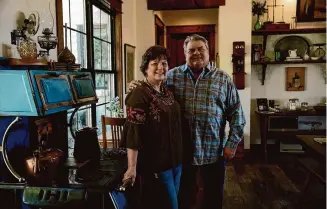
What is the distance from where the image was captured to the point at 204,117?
6.90 feet

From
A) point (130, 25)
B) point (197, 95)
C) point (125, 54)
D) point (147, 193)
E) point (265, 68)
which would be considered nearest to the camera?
point (147, 193)

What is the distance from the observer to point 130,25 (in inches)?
189

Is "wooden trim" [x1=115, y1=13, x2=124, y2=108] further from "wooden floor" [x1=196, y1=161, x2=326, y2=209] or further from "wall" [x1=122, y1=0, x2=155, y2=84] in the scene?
"wooden floor" [x1=196, y1=161, x2=326, y2=209]

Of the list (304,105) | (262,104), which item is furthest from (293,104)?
(262,104)

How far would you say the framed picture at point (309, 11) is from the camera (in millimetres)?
5102

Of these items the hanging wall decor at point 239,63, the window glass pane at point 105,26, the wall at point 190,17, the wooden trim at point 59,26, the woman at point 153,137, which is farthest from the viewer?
the wall at point 190,17

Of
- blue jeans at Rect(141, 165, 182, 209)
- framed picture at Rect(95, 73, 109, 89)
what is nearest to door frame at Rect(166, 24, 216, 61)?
framed picture at Rect(95, 73, 109, 89)

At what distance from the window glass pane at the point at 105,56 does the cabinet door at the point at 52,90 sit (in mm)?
1962

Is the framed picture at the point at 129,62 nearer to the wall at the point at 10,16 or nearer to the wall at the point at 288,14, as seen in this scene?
the wall at the point at 288,14

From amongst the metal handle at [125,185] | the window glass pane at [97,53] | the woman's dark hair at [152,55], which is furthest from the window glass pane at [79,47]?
the metal handle at [125,185]

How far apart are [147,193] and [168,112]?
46 centimetres

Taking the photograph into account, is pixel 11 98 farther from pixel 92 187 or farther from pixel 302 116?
pixel 302 116

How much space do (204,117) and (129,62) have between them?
270 cm

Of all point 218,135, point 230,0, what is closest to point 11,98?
point 218,135
